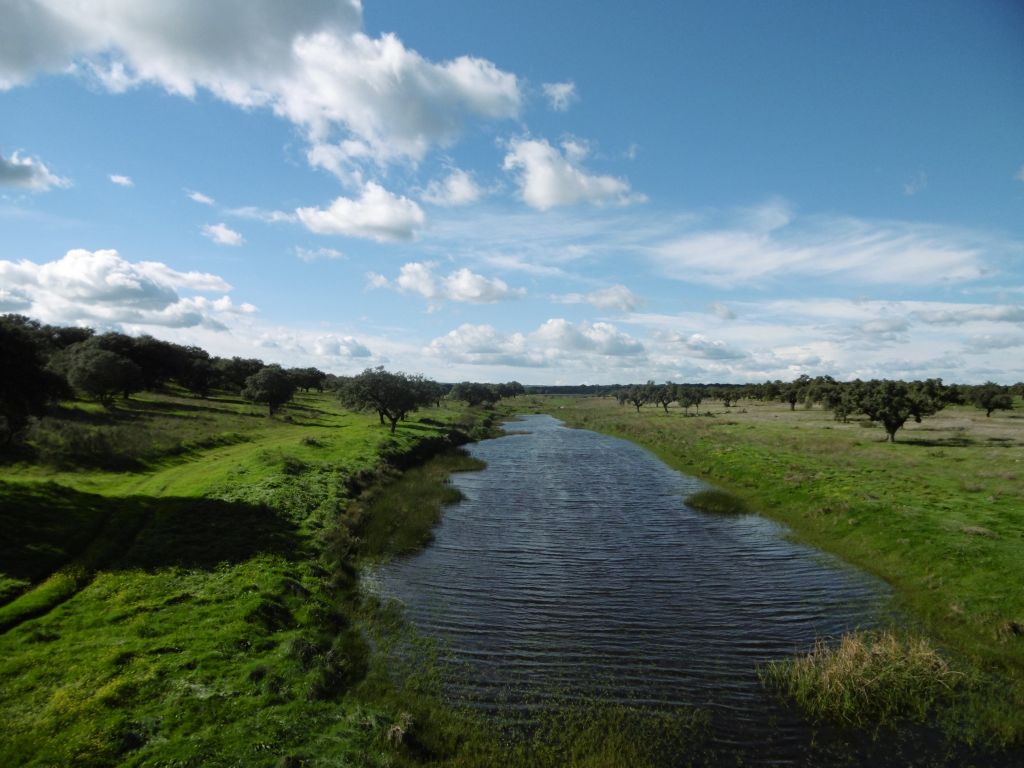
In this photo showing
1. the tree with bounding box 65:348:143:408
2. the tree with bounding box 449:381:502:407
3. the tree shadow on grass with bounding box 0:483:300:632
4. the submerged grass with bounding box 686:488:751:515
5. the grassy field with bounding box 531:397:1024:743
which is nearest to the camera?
the grassy field with bounding box 531:397:1024:743

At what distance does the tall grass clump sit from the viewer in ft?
58.2

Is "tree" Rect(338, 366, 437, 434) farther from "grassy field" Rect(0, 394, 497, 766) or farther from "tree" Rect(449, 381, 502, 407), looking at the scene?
"tree" Rect(449, 381, 502, 407)

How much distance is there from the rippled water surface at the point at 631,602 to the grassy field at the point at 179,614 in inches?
164

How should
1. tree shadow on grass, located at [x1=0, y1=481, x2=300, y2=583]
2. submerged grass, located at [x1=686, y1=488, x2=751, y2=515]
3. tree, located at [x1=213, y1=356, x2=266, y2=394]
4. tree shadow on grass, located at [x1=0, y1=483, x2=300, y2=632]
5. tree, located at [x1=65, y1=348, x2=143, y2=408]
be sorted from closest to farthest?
tree shadow on grass, located at [x1=0, y1=483, x2=300, y2=632]
tree shadow on grass, located at [x1=0, y1=481, x2=300, y2=583]
submerged grass, located at [x1=686, y1=488, x2=751, y2=515]
tree, located at [x1=65, y1=348, x2=143, y2=408]
tree, located at [x1=213, y1=356, x2=266, y2=394]

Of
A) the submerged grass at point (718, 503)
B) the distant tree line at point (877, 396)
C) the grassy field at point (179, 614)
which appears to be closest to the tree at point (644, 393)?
the distant tree line at point (877, 396)

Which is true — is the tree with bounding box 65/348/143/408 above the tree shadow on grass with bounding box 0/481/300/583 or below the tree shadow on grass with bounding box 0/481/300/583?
above

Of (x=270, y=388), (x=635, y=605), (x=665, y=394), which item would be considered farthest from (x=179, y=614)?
(x=665, y=394)

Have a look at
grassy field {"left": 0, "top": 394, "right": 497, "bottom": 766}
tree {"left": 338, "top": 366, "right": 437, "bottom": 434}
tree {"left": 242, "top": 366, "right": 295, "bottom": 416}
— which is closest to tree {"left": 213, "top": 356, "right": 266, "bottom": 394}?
tree {"left": 242, "top": 366, "right": 295, "bottom": 416}

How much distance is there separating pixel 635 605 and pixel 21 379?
39289 mm

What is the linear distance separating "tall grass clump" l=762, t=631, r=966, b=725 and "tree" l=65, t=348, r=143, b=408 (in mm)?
83483

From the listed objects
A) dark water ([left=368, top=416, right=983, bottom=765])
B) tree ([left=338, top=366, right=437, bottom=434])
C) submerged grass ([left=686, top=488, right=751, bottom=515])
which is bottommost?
dark water ([left=368, top=416, right=983, bottom=765])

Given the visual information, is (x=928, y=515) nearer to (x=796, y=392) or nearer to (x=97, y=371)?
(x=97, y=371)

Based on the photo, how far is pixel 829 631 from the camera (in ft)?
77.4

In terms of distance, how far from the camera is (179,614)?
21.2 metres
